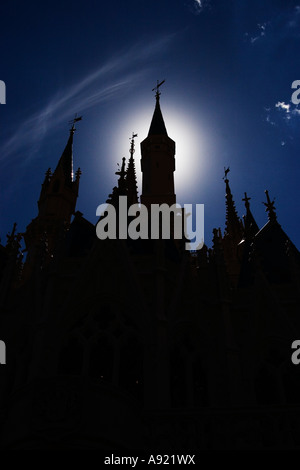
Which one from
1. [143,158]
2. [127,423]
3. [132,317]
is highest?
[143,158]

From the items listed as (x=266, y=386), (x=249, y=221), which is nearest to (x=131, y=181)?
(x=249, y=221)

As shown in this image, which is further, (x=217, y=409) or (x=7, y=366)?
(x=7, y=366)

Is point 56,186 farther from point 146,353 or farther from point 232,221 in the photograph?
point 146,353

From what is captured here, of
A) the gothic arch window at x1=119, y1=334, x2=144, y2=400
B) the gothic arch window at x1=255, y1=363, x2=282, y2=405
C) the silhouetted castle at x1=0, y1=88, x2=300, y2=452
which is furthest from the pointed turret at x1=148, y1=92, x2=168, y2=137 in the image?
the gothic arch window at x1=255, y1=363, x2=282, y2=405

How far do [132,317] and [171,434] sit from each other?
475 cm

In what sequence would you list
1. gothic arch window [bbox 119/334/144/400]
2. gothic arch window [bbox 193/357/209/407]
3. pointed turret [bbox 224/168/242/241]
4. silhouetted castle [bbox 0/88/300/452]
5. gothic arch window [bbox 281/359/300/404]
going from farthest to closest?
pointed turret [bbox 224/168/242/241], gothic arch window [bbox 281/359/300/404], gothic arch window [bbox 193/357/209/407], gothic arch window [bbox 119/334/144/400], silhouetted castle [bbox 0/88/300/452]

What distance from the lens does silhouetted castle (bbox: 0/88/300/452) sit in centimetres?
1112

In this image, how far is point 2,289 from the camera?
17594 millimetres

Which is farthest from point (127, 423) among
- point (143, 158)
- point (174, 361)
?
point (143, 158)

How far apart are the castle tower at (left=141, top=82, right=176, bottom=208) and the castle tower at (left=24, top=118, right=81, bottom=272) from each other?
528 centimetres

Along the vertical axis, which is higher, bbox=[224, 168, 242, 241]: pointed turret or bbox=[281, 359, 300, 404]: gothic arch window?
bbox=[224, 168, 242, 241]: pointed turret

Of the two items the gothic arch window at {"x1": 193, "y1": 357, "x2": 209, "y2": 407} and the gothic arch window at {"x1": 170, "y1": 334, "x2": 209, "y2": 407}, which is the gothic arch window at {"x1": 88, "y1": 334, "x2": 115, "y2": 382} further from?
the gothic arch window at {"x1": 193, "y1": 357, "x2": 209, "y2": 407}

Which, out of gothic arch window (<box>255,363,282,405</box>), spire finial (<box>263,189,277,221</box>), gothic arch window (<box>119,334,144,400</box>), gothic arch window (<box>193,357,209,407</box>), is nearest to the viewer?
gothic arch window (<box>119,334,144,400</box>)
